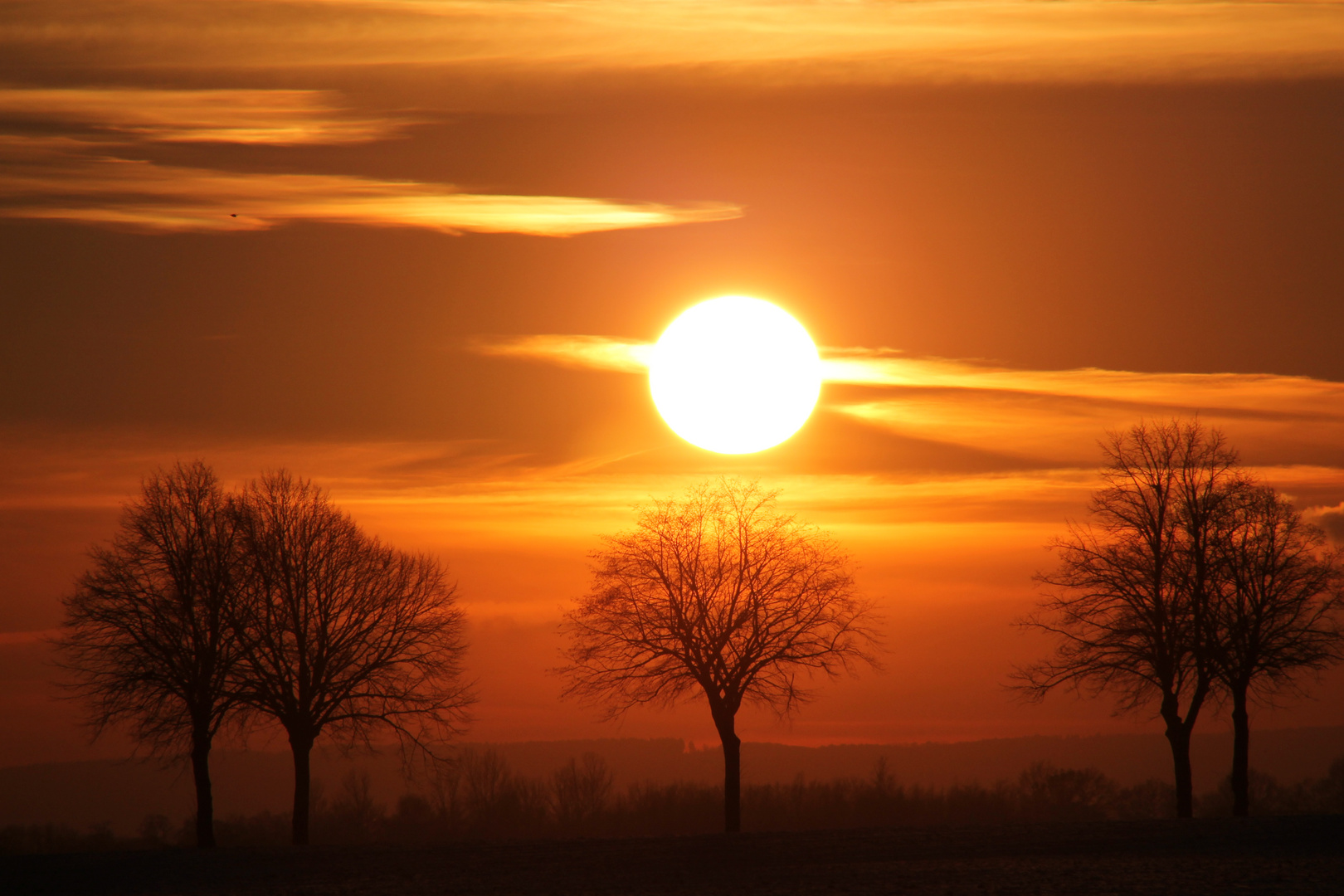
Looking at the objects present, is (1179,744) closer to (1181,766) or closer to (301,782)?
(1181,766)

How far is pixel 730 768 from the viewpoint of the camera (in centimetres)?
4250

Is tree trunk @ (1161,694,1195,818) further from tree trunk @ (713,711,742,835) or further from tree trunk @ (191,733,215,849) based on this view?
tree trunk @ (191,733,215,849)

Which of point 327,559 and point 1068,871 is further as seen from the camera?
point 327,559

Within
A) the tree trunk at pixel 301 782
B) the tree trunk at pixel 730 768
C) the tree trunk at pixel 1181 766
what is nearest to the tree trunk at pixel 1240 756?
the tree trunk at pixel 1181 766

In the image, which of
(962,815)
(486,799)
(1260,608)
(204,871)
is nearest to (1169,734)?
(1260,608)

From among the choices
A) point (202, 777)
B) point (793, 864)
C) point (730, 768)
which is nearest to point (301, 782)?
point (202, 777)

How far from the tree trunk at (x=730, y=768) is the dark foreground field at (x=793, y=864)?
4.27 m

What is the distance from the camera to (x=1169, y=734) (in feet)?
140

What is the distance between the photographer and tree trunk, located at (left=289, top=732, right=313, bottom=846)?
41.2m

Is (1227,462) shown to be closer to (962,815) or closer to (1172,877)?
(962,815)

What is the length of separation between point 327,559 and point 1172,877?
1148 inches

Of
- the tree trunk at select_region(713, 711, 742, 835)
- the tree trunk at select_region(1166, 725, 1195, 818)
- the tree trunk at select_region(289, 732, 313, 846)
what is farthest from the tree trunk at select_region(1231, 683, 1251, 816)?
the tree trunk at select_region(289, 732, 313, 846)

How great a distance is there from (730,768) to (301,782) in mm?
13763

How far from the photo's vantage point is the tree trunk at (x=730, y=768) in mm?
41719
